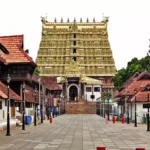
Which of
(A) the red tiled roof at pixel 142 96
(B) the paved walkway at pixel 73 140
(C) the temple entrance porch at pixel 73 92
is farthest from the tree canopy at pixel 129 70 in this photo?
(B) the paved walkway at pixel 73 140

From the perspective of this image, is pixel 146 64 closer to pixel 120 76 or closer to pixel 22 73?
pixel 120 76

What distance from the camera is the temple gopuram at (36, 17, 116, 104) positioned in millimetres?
131125

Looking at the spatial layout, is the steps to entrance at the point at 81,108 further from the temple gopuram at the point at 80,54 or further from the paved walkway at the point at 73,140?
the paved walkway at the point at 73,140

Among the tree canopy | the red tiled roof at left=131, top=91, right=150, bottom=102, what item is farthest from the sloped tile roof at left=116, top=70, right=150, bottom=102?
the tree canopy

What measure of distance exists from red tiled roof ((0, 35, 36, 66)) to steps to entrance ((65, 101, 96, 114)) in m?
60.7

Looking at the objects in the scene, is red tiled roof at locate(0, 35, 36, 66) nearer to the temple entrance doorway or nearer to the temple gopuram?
the temple gopuram

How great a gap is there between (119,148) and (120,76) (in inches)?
4148

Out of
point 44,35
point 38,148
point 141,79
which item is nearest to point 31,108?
point 141,79

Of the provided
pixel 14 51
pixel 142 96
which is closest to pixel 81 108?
pixel 142 96

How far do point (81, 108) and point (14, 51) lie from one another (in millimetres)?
63039

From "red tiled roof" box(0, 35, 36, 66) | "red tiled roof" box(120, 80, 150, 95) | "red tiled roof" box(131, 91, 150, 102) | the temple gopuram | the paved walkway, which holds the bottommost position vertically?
the paved walkway

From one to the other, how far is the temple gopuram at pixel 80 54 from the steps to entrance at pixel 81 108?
53.0 feet

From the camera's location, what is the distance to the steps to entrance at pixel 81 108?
11162 centimetres

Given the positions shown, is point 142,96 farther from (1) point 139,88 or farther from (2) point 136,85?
(2) point 136,85
